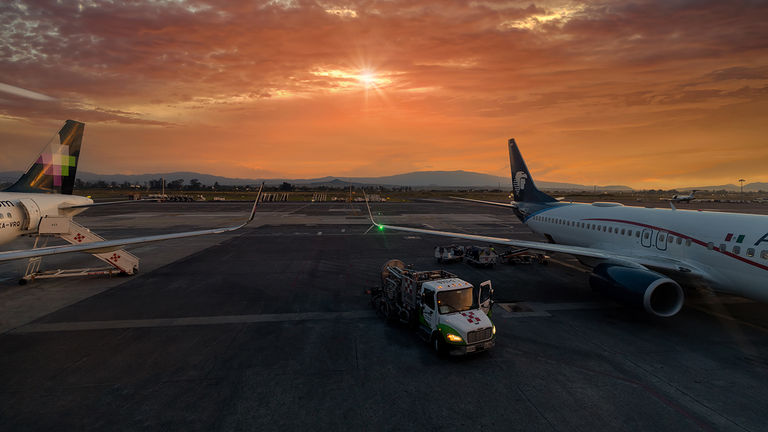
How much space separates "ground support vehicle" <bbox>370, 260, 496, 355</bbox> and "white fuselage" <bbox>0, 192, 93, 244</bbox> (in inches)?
818

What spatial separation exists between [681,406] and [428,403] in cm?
677

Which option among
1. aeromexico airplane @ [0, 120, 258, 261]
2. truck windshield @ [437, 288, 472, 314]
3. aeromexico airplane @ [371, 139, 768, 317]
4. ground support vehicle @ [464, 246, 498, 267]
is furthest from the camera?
ground support vehicle @ [464, 246, 498, 267]

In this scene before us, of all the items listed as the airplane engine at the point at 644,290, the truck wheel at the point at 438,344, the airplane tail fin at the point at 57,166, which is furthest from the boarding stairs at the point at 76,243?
the airplane engine at the point at 644,290

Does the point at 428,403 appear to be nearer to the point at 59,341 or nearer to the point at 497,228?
the point at 59,341

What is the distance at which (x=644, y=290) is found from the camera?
45.5ft

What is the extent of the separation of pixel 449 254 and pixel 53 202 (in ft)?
84.9

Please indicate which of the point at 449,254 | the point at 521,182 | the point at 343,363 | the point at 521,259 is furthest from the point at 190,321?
the point at 521,182

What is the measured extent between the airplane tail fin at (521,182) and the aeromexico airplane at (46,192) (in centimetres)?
2284

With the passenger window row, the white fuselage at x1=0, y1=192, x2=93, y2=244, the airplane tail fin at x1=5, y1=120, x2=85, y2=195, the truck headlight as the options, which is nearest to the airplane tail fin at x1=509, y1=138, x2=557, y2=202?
the passenger window row

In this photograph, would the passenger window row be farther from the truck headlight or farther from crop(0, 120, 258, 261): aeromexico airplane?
crop(0, 120, 258, 261): aeromexico airplane

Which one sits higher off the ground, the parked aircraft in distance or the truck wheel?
the parked aircraft in distance

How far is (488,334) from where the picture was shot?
11.6 metres

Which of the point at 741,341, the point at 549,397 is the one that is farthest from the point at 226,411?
the point at 741,341

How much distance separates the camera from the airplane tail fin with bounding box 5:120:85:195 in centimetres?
2119
